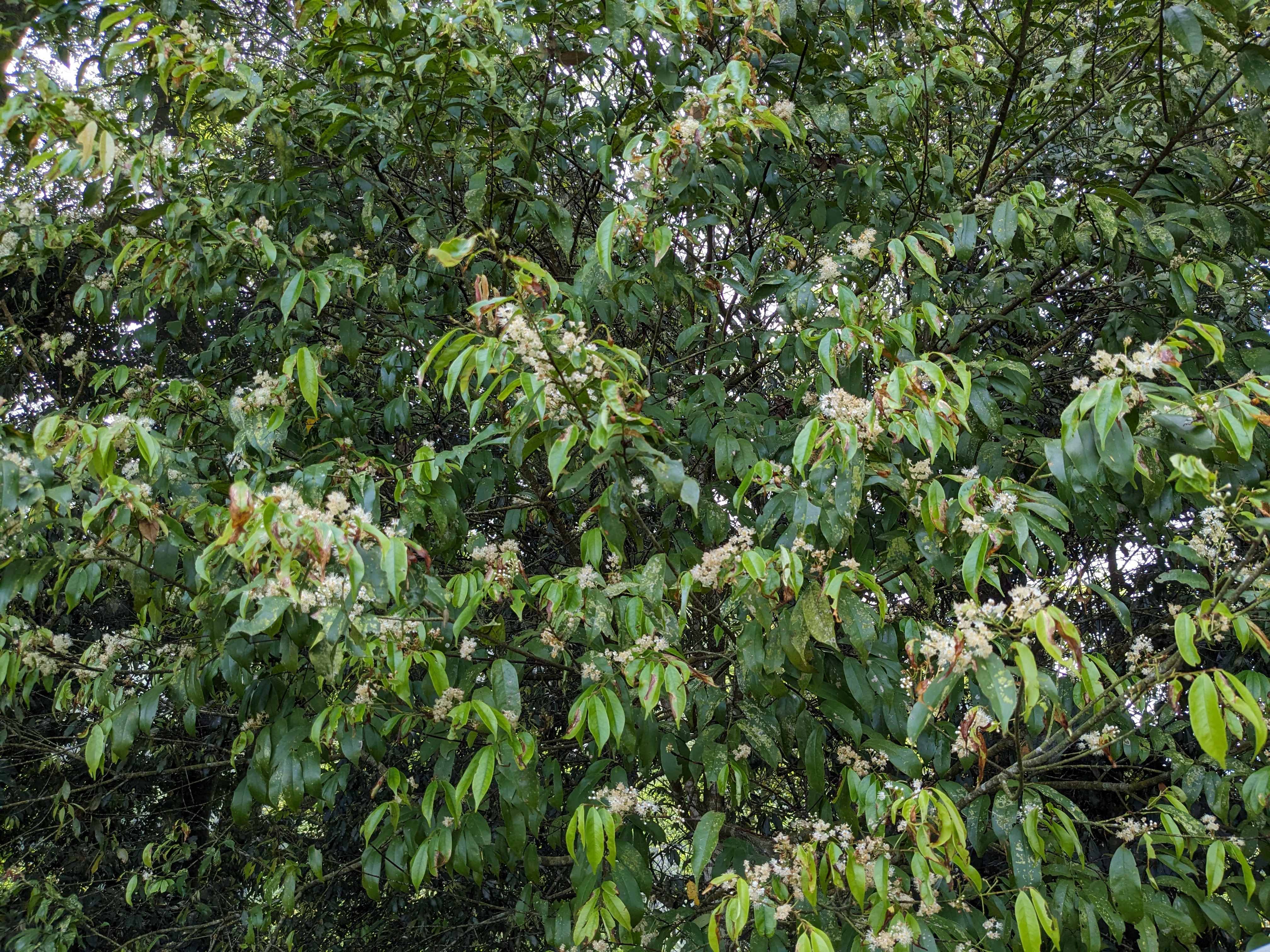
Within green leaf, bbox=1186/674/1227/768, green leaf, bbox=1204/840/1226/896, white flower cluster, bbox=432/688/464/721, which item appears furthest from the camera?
white flower cluster, bbox=432/688/464/721

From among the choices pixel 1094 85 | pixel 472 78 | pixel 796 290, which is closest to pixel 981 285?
pixel 1094 85

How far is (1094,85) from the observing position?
255 cm

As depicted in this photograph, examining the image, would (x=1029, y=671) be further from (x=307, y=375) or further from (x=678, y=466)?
(x=307, y=375)

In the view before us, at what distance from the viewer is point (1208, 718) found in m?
1.16

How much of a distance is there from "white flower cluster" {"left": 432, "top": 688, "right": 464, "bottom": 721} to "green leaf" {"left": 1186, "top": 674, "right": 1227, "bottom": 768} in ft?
4.07

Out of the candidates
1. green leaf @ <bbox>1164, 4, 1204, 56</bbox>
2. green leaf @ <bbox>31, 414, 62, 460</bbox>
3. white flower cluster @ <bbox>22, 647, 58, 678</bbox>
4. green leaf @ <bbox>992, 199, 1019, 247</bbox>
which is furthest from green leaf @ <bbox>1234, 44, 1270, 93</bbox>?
white flower cluster @ <bbox>22, 647, 58, 678</bbox>

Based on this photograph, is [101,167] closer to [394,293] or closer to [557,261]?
[394,293]

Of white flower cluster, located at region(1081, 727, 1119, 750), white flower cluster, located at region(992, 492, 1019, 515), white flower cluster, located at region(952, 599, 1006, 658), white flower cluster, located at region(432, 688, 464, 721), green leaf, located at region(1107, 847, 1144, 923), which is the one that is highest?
white flower cluster, located at region(992, 492, 1019, 515)

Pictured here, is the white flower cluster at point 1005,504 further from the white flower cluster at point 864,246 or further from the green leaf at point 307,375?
the green leaf at point 307,375

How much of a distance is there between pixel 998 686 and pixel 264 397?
1.60 metres

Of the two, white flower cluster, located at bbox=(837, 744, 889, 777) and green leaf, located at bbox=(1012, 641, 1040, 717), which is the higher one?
green leaf, located at bbox=(1012, 641, 1040, 717)

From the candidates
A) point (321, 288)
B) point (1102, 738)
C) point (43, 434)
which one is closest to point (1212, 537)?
point (1102, 738)

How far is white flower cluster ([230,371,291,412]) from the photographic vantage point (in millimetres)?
1905

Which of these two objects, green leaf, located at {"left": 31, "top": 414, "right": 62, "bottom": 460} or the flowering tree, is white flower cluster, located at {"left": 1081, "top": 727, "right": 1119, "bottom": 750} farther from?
green leaf, located at {"left": 31, "top": 414, "right": 62, "bottom": 460}
